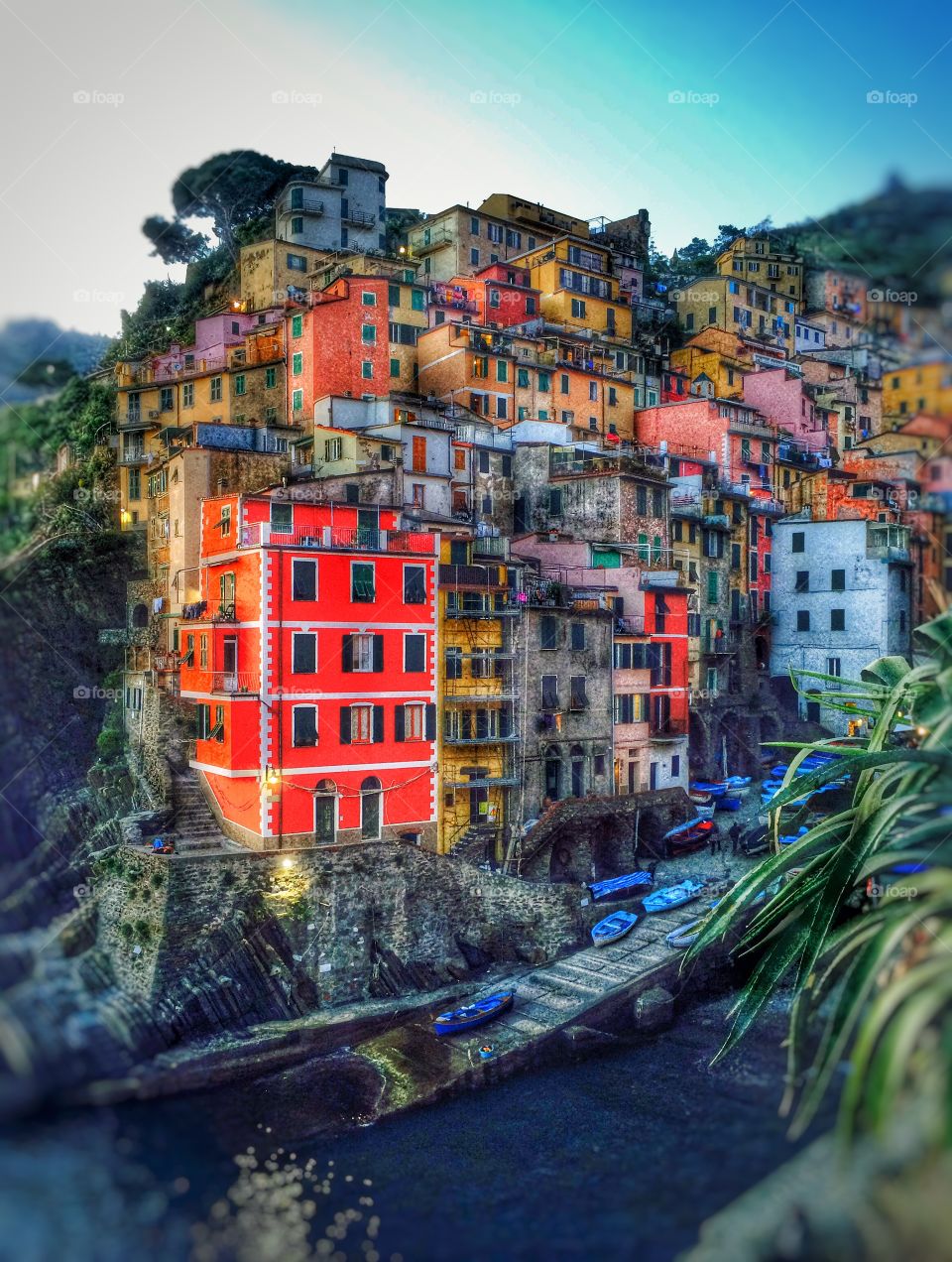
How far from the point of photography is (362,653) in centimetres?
1617

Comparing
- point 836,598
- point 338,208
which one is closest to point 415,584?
point 836,598

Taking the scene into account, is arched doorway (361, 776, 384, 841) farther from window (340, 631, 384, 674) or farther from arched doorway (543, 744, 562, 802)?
arched doorway (543, 744, 562, 802)

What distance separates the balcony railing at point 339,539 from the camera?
15.6 metres

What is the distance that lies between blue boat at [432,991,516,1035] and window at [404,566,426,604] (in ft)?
22.0

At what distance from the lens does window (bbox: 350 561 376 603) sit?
52.6 feet

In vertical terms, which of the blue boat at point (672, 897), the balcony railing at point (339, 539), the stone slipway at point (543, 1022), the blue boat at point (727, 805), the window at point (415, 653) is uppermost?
the balcony railing at point (339, 539)

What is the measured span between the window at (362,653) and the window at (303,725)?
941 mm

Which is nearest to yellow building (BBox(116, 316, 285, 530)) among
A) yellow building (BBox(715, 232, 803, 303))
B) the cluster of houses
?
the cluster of houses

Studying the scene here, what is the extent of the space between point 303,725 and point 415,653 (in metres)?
2.50

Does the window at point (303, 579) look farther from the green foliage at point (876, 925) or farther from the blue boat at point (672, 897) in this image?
the green foliage at point (876, 925)

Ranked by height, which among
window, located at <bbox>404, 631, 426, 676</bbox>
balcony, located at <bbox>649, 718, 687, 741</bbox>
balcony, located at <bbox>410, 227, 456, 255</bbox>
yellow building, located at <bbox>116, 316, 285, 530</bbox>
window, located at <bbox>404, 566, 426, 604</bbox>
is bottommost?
balcony, located at <bbox>649, 718, 687, 741</bbox>

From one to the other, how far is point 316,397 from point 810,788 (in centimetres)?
2004

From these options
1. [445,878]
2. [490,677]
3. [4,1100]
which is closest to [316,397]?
[490,677]

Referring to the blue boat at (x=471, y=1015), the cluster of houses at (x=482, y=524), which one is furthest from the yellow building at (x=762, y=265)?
the blue boat at (x=471, y=1015)
